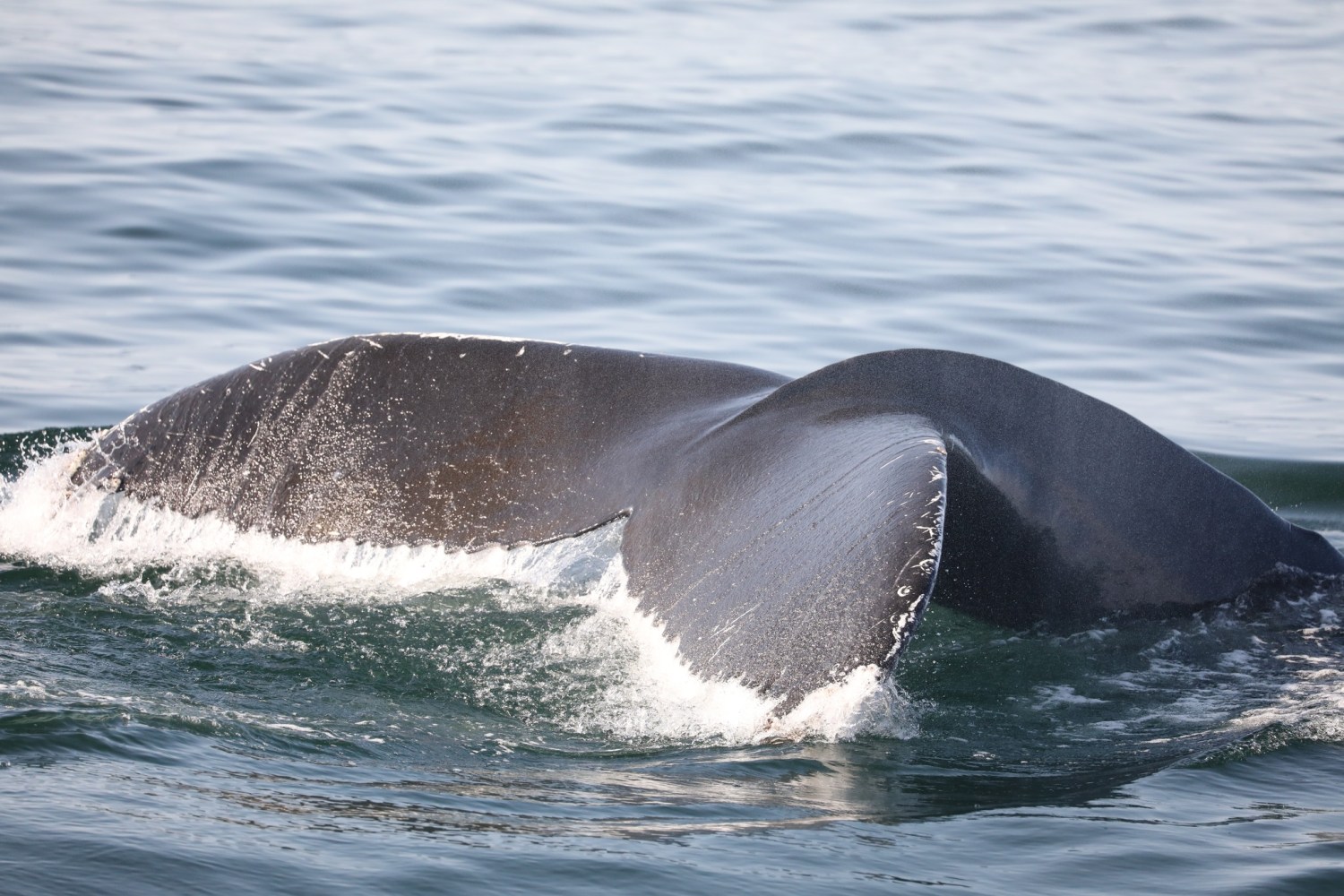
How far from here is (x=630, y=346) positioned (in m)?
10.1

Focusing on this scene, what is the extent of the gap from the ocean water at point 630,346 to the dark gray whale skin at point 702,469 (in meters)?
0.12

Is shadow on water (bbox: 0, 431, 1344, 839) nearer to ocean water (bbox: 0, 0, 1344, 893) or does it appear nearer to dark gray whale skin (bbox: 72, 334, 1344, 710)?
ocean water (bbox: 0, 0, 1344, 893)

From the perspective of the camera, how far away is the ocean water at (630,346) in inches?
139

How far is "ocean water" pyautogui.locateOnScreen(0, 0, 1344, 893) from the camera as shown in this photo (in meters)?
3.52

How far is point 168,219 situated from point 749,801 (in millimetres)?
9874

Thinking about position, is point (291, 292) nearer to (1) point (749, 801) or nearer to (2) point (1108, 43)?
(1) point (749, 801)

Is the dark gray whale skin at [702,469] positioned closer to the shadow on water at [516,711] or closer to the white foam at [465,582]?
the white foam at [465,582]

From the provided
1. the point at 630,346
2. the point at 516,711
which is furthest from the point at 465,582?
the point at 630,346

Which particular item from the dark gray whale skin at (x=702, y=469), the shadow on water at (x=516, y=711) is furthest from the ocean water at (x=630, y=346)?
the dark gray whale skin at (x=702, y=469)

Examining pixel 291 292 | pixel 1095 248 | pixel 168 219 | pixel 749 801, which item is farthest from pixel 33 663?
pixel 1095 248

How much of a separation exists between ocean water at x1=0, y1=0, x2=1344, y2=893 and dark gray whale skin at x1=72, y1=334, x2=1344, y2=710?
0.40 feet

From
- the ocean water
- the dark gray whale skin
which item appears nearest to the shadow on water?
the ocean water

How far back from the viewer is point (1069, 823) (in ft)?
11.9

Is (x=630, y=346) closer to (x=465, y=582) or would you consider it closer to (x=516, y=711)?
(x=465, y=582)
